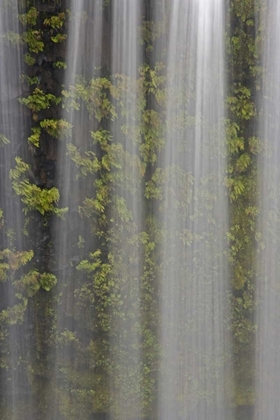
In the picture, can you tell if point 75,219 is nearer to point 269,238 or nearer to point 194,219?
point 194,219

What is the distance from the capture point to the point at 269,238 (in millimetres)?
3598

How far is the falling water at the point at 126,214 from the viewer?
3322 mm

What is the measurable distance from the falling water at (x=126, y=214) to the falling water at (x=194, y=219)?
6.9 inches

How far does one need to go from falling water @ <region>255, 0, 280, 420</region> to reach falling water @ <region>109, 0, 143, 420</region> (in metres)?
0.79

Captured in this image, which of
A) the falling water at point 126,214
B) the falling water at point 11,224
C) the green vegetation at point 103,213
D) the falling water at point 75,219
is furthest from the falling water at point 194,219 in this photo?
the falling water at point 11,224

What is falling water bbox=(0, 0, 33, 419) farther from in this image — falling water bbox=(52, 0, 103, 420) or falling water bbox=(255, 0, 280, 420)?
falling water bbox=(255, 0, 280, 420)

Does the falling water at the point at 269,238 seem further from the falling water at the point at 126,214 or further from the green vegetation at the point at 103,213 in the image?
the falling water at the point at 126,214

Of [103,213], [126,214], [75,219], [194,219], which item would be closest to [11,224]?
[75,219]

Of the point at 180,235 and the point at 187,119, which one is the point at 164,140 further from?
the point at 180,235

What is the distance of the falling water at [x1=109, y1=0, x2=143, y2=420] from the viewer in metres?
3.32

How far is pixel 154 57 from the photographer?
3.38 meters

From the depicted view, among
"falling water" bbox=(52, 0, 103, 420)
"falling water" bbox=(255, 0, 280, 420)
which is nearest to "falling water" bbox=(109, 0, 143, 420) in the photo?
"falling water" bbox=(52, 0, 103, 420)

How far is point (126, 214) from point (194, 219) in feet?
1.42

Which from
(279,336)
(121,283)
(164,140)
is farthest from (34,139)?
(279,336)
